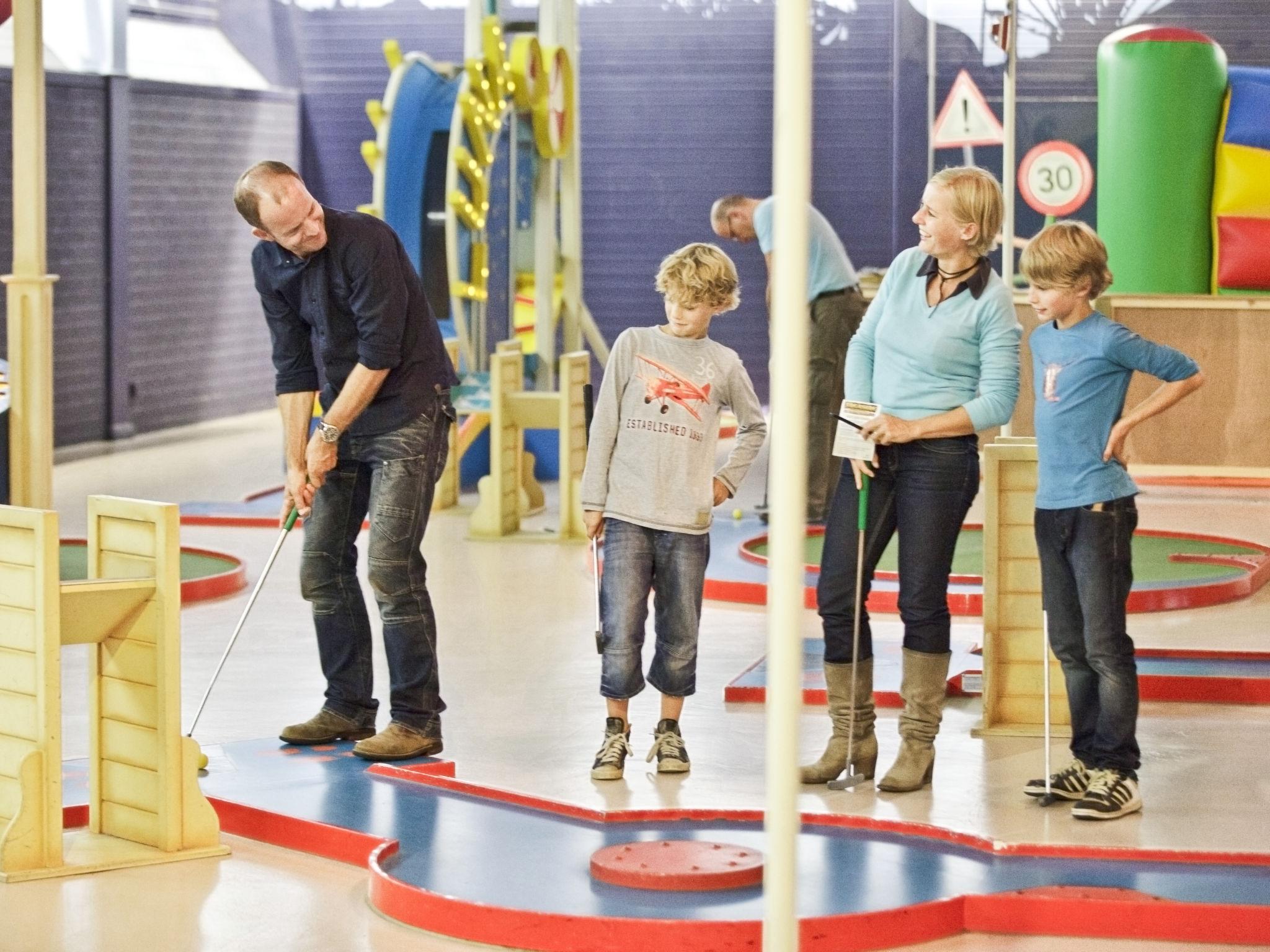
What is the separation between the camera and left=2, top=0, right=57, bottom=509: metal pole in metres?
7.52

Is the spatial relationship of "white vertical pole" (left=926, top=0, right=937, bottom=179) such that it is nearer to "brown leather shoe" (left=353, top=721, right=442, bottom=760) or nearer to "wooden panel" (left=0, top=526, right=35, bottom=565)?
"brown leather shoe" (left=353, top=721, right=442, bottom=760)

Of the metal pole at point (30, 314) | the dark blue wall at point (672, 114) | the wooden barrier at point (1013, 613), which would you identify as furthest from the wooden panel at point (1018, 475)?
the dark blue wall at point (672, 114)

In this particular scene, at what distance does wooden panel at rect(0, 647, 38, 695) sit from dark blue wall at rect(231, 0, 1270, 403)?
31.8 feet

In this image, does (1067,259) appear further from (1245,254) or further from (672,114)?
(672,114)

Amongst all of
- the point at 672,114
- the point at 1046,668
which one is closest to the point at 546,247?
the point at 672,114

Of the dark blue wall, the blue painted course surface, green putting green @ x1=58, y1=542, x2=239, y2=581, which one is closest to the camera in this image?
the blue painted course surface

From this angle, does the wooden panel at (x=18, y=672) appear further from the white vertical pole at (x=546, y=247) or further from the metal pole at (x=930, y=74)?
the metal pole at (x=930, y=74)

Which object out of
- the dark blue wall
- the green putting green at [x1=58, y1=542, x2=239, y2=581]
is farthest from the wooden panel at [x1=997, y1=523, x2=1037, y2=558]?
the dark blue wall

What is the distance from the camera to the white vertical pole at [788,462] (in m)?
2.06

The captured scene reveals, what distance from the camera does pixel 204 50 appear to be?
43.8 feet

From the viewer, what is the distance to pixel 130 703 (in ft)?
13.1

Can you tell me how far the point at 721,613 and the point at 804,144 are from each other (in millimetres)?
4706

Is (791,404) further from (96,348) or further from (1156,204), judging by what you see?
(96,348)

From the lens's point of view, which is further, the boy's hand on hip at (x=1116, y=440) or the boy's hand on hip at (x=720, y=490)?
the boy's hand on hip at (x=720, y=490)
